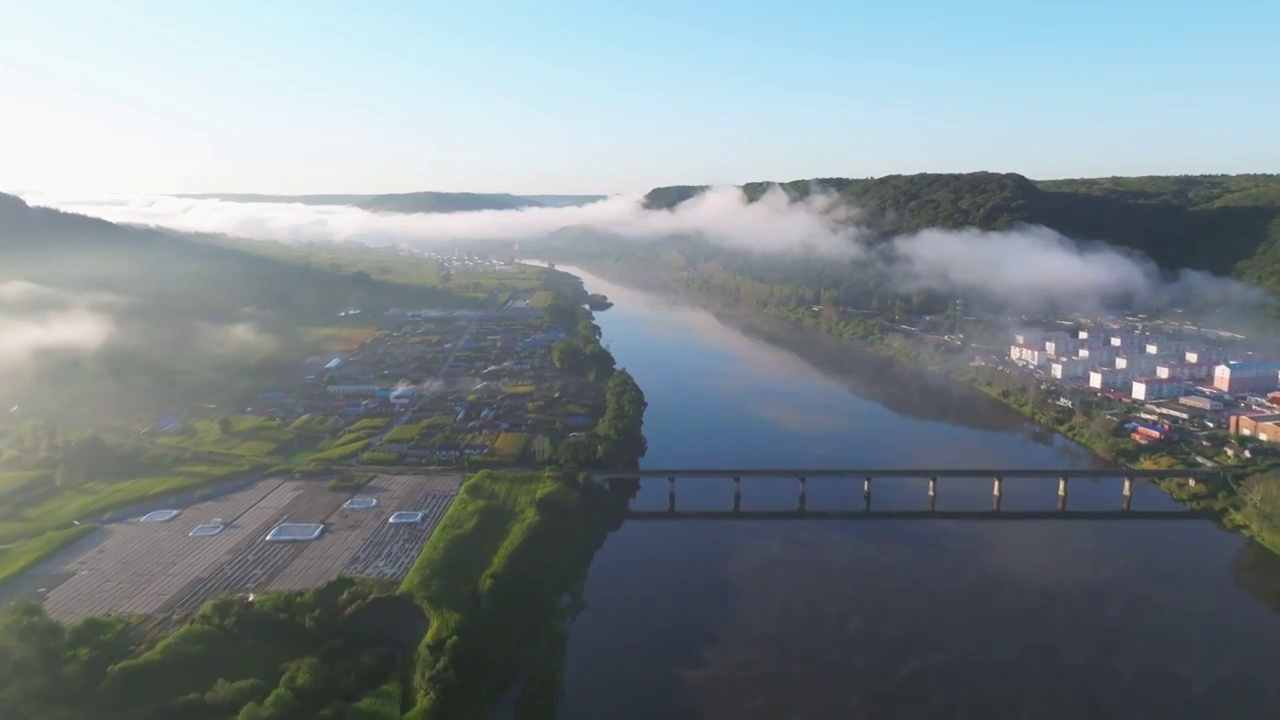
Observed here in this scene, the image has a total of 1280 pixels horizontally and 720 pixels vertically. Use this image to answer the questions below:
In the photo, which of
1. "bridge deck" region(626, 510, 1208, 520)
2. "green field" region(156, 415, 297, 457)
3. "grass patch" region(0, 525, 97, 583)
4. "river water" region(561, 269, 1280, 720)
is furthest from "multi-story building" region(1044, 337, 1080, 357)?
"grass patch" region(0, 525, 97, 583)

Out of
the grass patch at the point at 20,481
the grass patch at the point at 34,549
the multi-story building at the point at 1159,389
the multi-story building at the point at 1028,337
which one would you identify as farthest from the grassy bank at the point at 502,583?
the multi-story building at the point at 1028,337

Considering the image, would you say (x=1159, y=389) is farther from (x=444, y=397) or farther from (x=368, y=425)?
(x=368, y=425)

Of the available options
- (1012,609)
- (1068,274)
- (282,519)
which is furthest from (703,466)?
(1068,274)

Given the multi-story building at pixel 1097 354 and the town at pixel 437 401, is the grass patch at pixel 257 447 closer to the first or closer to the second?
the town at pixel 437 401

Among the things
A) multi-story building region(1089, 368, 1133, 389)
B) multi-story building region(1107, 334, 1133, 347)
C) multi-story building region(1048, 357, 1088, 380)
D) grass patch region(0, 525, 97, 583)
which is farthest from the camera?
multi-story building region(1107, 334, 1133, 347)

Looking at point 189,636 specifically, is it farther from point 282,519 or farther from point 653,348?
point 653,348

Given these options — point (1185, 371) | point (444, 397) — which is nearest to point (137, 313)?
point (444, 397)

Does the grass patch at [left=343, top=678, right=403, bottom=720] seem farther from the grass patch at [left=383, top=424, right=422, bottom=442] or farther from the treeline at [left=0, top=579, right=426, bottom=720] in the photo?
the grass patch at [left=383, top=424, right=422, bottom=442]
